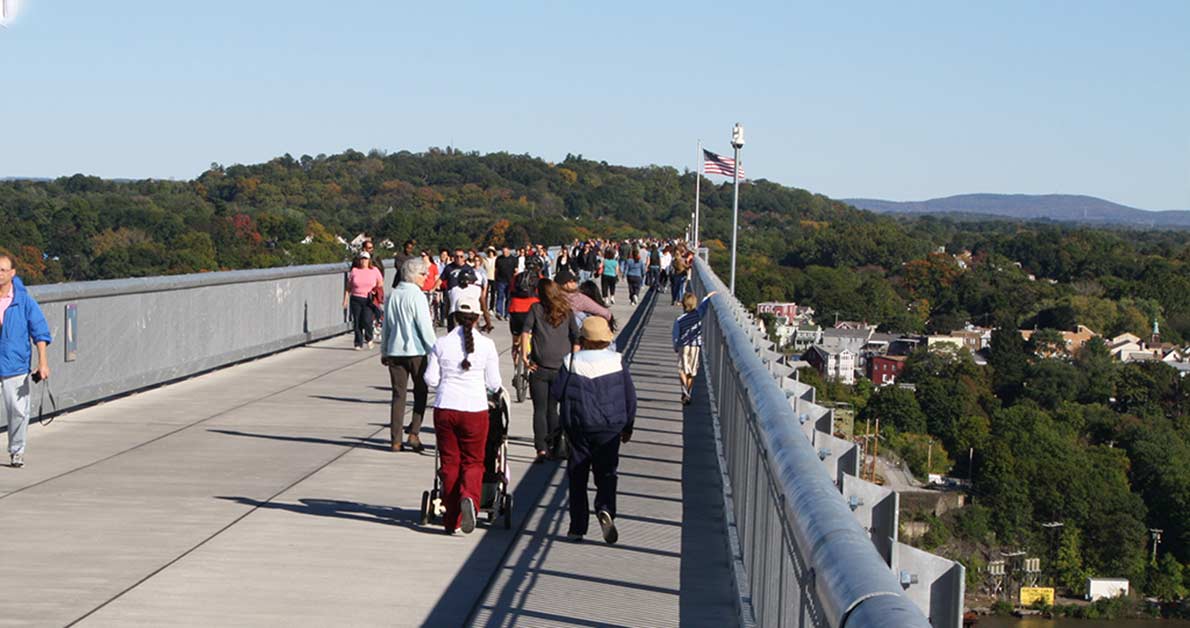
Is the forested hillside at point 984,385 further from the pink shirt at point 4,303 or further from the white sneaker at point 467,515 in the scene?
the white sneaker at point 467,515

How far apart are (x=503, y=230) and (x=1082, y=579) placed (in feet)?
248

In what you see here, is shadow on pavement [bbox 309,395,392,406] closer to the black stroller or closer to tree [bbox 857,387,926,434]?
the black stroller

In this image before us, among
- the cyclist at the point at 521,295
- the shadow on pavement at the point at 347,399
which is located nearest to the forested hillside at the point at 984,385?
the shadow on pavement at the point at 347,399

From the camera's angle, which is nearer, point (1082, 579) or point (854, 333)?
point (1082, 579)

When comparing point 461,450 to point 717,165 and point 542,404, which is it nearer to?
point 542,404

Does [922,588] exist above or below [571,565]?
above

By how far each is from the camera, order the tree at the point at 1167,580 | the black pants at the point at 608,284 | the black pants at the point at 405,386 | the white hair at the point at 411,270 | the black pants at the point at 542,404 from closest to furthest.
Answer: the white hair at the point at 411,270
the black pants at the point at 542,404
the black pants at the point at 405,386
the black pants at the point at 608,284
the tree at the point at 1167,580

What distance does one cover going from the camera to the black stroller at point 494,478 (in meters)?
10.5

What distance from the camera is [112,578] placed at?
28.7 ft

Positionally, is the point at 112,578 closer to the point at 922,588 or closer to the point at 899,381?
the point at 922,588

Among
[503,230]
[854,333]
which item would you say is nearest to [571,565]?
[503,230]

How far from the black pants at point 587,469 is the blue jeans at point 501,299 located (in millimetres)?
23421

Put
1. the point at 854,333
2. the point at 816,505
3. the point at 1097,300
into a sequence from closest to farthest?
the point at 816,505 < the point at 854,333 < the point at 1097,300

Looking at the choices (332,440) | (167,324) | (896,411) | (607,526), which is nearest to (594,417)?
(607,526)
